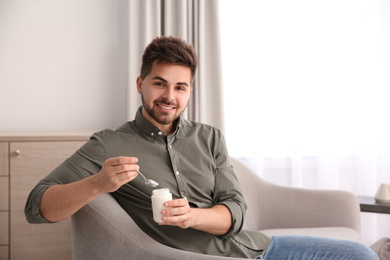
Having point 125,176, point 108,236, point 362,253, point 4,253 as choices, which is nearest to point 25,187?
point 4,253

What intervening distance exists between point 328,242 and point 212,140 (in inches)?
25.9

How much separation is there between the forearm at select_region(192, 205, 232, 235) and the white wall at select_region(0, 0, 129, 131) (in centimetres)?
199

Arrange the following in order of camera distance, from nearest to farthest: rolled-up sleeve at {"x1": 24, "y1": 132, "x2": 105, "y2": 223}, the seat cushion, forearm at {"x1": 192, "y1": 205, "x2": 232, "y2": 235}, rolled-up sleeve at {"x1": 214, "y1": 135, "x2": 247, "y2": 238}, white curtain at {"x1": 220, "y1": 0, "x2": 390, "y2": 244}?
rolled-up sleeve at {"x1": 24, "y1": 132, "x2": 105, "y2": 223} → forearm at {"x1": 192, "y1": 205, "x2": 232, "y2": 235} → rolled-up sleeve at {"x1": 214, "y1": 135, "x2": 247, "y2": 238} → the seat cushion → white curtain at {"x1": 220, "y1": 0, "x2": 390, "y2": 244}

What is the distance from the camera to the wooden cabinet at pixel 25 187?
285 centimetres

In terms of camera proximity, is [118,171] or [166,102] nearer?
[118,171]

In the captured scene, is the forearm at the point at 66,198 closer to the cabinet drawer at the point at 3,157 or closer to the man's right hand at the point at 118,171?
the man's right hand at the point at 118,171

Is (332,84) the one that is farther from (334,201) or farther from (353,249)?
(353,249)

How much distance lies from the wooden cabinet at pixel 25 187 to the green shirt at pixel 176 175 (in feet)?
3.53

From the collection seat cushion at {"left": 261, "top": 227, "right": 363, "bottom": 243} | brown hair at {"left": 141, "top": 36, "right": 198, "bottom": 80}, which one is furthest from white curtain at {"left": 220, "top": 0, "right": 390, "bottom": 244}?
brown hair at {"left": 141, "top": 36, "right": 198, "bottom": 80}

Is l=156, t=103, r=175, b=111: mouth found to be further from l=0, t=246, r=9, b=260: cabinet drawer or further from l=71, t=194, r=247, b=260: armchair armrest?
l=0, t=246, r=9, b=260: cabinet drawer

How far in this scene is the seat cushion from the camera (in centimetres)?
259

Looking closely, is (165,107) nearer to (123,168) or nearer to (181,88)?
(181,88)

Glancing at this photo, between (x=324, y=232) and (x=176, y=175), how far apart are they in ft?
3.76

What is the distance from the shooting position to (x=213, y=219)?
71.5 inches
